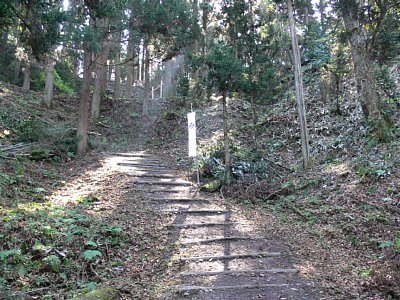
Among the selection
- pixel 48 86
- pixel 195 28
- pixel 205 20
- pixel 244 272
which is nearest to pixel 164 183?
pixel 244 272

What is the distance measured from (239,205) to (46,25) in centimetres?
611

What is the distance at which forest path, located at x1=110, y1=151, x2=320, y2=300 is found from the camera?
4551 millimetres

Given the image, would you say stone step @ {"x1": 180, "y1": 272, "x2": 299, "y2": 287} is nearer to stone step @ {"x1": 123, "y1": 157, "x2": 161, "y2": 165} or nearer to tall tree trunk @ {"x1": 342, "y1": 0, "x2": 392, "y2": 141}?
tall tree trunk @ {"x1": 342, "y1": 0, "x2": 392, "y2": 141}

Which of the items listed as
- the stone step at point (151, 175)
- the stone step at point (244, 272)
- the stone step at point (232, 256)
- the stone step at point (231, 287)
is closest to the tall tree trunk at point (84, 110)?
the stone step at point (151, 175)

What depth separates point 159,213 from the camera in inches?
291

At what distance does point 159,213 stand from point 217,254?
209cm

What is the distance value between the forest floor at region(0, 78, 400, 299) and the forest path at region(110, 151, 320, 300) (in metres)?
0.22

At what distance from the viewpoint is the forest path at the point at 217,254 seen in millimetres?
4551

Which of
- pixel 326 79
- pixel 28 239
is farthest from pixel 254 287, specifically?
pixel 326 79

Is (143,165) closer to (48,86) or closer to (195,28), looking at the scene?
(48,86)

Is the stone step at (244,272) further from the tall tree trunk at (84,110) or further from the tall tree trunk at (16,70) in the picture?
the tall tree trunk at (16,70)

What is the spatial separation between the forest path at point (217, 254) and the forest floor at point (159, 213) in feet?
0.72

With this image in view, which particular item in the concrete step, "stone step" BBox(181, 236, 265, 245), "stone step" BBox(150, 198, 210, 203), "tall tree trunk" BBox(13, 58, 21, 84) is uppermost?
"tall tree trunk" BBox(13, 58, 21, 84)

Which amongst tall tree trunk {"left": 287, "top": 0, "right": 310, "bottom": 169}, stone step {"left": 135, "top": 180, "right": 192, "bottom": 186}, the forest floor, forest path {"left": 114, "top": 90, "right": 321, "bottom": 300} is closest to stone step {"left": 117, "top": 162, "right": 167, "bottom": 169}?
the forest floor
